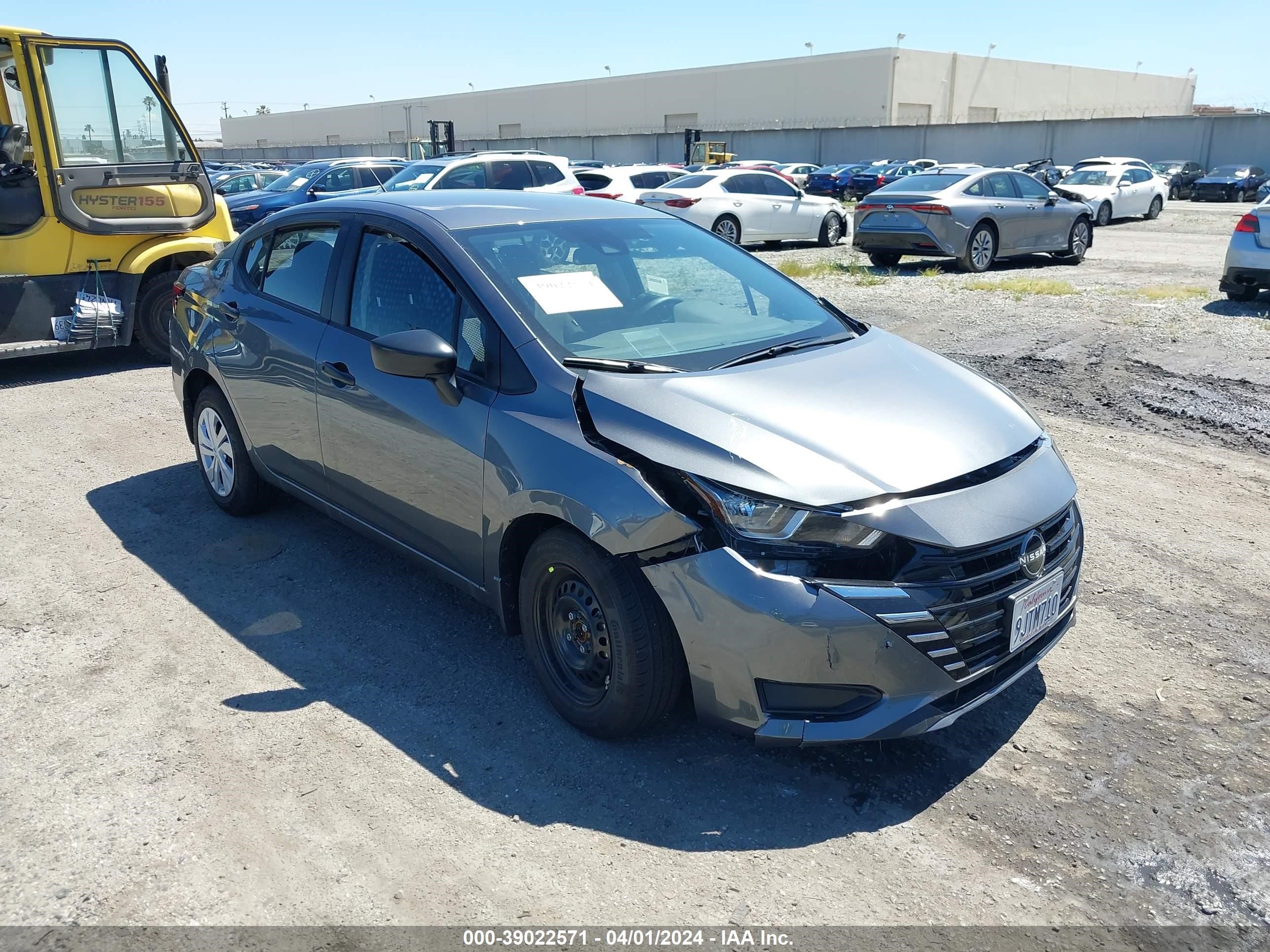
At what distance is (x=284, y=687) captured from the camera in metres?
3.89

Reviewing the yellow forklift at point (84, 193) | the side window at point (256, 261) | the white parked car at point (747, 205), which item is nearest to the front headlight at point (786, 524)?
the side window at point (256, 261)

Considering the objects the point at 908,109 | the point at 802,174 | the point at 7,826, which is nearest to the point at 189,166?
the point at 7,826

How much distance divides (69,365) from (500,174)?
8756mm

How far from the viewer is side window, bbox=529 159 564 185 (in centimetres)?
1728

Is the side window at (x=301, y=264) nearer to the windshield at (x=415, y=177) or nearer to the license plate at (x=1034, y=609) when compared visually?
the license plate at (x=1034, y=609)

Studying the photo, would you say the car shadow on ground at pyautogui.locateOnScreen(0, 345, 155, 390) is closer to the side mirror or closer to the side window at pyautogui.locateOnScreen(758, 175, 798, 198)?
the side mirror

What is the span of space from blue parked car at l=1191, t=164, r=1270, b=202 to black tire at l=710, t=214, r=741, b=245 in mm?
26544

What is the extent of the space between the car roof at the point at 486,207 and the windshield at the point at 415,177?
1277 centimetres

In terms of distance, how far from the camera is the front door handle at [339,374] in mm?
4281

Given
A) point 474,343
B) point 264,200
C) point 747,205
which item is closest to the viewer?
point 474,343

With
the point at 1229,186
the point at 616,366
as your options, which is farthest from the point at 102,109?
the point at 1229,186

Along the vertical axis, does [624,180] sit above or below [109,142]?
below

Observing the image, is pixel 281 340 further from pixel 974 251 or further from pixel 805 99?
pixel 805 99

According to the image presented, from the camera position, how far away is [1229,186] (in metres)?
36.3
